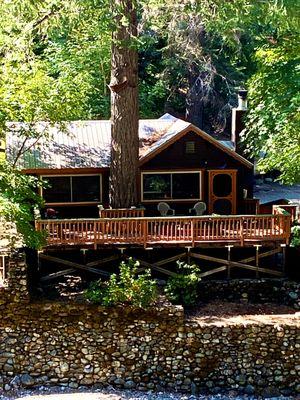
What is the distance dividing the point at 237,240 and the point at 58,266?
516 cm

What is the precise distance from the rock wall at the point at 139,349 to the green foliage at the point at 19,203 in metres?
0.81

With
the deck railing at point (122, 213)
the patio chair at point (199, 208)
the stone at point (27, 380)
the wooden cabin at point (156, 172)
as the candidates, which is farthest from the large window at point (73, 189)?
the stone at point (27, 380)

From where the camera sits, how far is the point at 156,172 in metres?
19.2

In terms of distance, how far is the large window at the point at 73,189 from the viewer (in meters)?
18.9

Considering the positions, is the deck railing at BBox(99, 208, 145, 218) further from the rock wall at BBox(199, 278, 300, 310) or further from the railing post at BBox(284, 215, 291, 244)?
the railing post at BBox(284, 215, 291, 244)

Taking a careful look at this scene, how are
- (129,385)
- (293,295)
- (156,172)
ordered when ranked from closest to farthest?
(129,385) → (293,295) → (156,172)

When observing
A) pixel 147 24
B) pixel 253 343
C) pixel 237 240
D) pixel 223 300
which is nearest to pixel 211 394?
pixel 253 343

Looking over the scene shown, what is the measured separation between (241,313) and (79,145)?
7331 mm

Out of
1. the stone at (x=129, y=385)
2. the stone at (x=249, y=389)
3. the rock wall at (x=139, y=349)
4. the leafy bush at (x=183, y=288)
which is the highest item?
the leafy bush at (x=183, y=288)

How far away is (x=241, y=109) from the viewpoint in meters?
21.5

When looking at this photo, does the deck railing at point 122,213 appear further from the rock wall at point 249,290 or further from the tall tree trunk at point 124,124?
the rock wall at point 249,290

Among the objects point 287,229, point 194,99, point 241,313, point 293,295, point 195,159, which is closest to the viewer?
point 241,313

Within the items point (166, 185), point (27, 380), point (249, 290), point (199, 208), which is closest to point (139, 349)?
point (27, 380)

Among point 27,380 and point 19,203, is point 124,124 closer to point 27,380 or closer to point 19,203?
point 19,203
